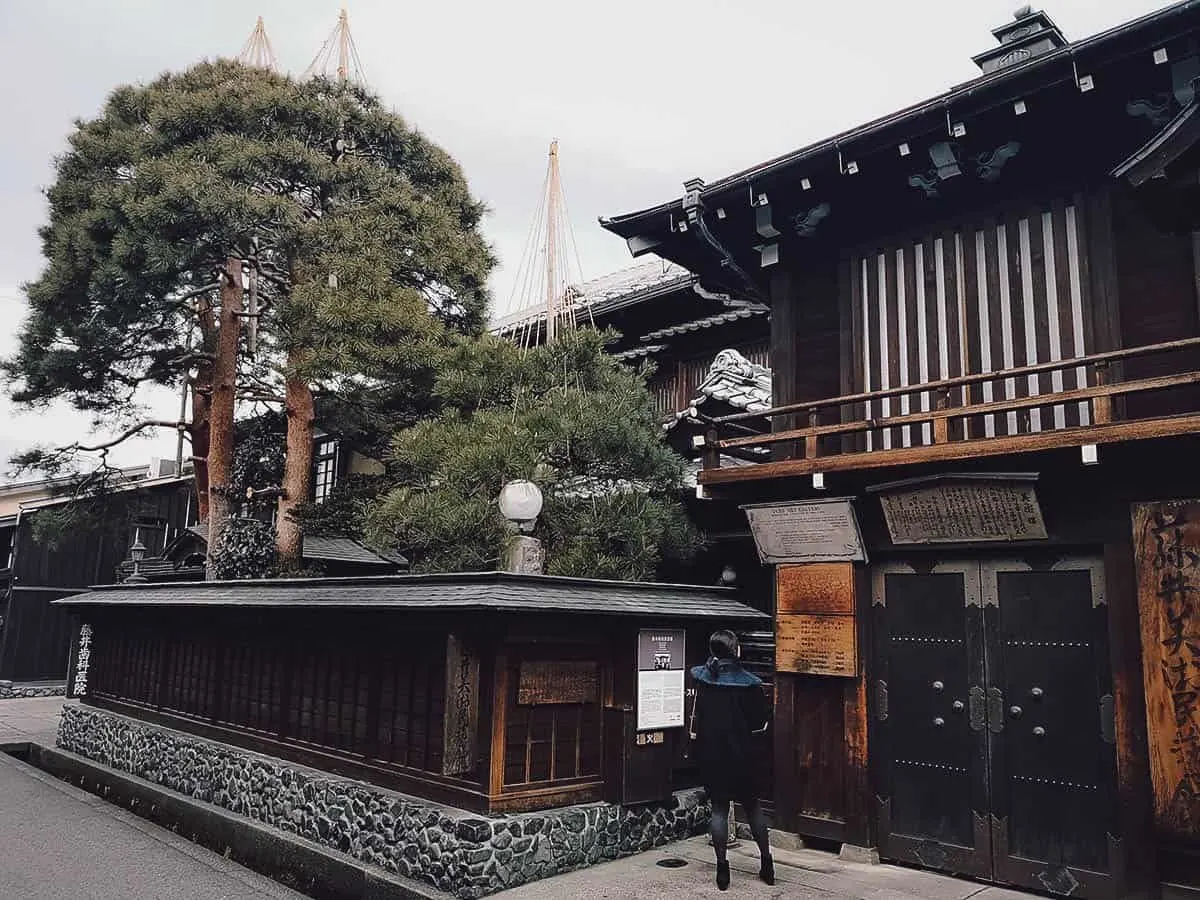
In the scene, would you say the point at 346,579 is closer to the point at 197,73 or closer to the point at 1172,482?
the point at 1172,482

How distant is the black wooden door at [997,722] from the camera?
774cm

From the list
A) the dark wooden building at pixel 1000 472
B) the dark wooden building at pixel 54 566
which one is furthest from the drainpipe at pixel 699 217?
the dark wooden building at pixel 54 566

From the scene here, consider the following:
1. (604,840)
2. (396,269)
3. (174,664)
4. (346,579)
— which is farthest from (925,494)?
(174,664)

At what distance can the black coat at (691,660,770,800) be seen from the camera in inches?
311

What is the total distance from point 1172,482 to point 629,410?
5872mm

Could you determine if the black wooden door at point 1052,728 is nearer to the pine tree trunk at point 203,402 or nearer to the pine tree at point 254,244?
the pine tree at point 254,244

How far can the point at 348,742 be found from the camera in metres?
10.0

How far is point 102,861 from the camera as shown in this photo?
992 centimetres

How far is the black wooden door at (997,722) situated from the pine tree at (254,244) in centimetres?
858

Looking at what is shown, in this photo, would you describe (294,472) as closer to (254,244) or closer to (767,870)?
(254,244)

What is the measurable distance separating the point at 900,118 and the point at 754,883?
7.53 m

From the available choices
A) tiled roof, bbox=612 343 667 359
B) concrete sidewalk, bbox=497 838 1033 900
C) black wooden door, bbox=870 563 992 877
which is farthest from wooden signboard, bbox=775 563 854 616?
tiled roof, bbox=612 343 667 359

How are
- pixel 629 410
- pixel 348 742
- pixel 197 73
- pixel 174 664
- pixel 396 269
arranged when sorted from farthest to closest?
1. pixel 197 73
2. pixel 396 269
3. pixel 174 664
4. pixel 629 410
5. pixel 348 742

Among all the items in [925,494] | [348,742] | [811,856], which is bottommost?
[811,856]
